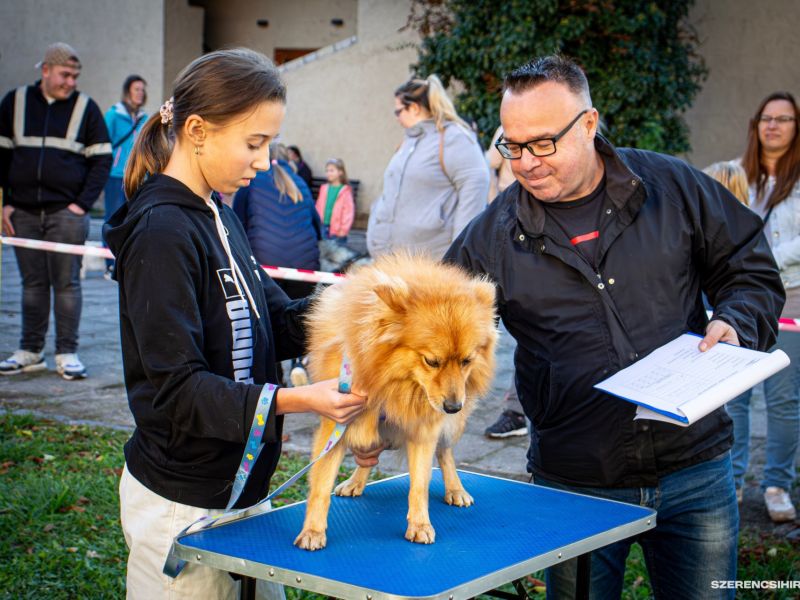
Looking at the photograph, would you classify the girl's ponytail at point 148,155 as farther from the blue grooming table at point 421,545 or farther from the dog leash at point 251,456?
the blue grooming table at point 421,545

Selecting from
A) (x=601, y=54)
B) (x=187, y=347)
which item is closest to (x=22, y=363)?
(x=187, y=347)

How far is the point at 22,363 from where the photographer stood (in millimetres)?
8141

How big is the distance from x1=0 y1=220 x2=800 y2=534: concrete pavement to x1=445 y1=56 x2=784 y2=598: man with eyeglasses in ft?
4.75

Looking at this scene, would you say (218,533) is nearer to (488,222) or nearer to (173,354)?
(173,354)

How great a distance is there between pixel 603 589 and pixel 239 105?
202 cm

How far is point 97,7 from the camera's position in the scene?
75.9 feet

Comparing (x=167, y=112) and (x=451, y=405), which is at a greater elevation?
(x=167, y=112)

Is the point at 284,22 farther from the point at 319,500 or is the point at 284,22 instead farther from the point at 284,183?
the point at 319,500

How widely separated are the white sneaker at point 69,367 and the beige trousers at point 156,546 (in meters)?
5.71

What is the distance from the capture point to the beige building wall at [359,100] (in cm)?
2014

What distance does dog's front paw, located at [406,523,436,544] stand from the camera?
2432 millimetres

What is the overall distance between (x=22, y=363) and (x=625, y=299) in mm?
6763

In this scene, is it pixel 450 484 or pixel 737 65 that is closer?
pixel 450 484

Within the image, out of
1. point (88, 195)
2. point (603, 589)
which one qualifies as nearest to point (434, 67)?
point (88, 195)
